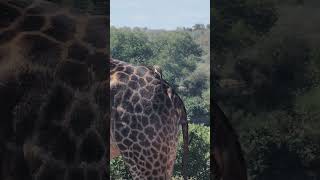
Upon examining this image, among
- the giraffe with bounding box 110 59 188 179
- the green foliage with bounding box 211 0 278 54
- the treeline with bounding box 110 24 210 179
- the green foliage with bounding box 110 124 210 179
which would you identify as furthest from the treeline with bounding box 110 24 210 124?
the green foliage with bounding box 211 0 278 54

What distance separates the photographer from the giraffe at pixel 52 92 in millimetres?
2656

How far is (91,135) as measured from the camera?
9.46 ft

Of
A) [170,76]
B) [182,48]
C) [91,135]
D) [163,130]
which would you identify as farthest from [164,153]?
[182,48]

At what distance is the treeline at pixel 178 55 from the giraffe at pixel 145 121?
17940mm

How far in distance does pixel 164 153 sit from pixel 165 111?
1.54 feet

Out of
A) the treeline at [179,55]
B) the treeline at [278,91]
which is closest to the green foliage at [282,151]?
the treeline at [278,91]

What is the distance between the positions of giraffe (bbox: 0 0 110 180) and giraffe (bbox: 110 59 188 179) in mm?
2965

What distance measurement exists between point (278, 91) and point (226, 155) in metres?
1.07

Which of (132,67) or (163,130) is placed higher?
(132,67)

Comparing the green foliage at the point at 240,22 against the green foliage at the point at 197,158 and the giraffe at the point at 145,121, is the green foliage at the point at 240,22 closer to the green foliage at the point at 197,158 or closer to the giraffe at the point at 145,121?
the giraffe at the point at 145,121

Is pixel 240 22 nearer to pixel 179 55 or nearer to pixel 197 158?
pixel 197 158

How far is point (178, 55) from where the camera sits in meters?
29.3

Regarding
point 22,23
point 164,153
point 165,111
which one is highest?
point 22,23

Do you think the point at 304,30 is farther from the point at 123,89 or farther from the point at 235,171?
the point at 123,89
